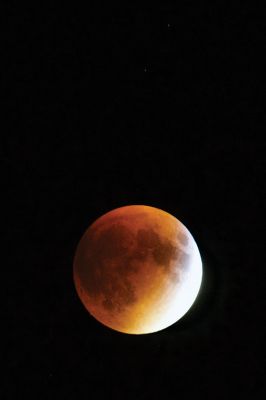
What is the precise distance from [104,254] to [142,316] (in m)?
1.21

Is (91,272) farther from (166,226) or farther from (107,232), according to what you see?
(166,226)

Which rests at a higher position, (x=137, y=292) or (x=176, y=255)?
(x=176, y=255)

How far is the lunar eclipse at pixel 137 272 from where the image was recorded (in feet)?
23.0

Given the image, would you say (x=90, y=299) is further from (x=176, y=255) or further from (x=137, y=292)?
(x=176, y=255)

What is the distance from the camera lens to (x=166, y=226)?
7.48 meters

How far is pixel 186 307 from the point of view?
760 centimetres

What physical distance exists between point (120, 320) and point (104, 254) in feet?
3.80

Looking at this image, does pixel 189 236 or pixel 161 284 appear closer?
pixel 161 284

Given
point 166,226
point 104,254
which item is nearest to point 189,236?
point 166,226

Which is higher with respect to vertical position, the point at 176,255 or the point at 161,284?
the point at 176,255

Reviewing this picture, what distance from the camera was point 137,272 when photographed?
22.9 ft

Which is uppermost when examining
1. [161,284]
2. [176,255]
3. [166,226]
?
[166,226]

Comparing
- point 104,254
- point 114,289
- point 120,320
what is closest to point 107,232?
point 104,254

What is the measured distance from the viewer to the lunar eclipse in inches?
276
